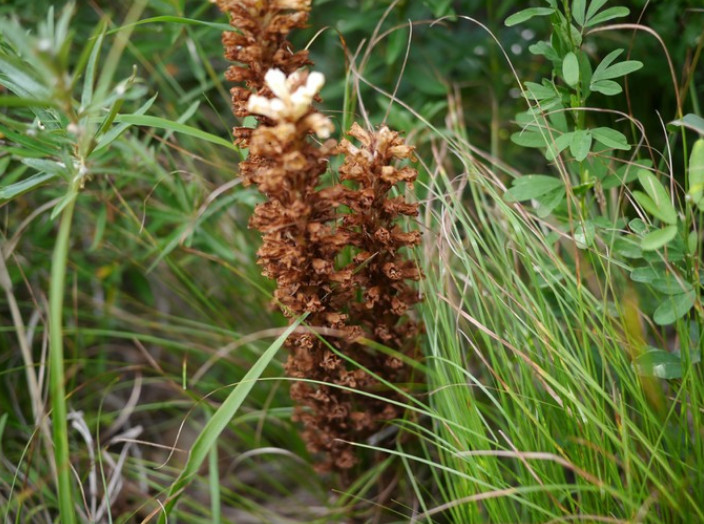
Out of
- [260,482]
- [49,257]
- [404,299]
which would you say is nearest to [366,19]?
[404,299]

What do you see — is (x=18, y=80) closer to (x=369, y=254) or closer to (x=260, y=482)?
(x=369, y=254)

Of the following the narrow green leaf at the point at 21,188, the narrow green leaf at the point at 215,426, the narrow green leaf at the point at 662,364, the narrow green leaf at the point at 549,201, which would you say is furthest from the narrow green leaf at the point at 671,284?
the narrow green leaf at the point at 21,188

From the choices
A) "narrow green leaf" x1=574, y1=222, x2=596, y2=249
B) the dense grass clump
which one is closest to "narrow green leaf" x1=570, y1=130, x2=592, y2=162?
the dense grass clump

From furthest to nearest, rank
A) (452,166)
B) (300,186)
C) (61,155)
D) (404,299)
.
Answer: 1. (452,166)
2. (404,299)
3. (61,155)
4. (300,186)

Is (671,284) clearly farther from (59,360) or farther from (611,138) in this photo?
(59,360)

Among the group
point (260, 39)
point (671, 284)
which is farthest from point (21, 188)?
point (671, 284)

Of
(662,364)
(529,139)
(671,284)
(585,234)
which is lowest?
(662,364)
